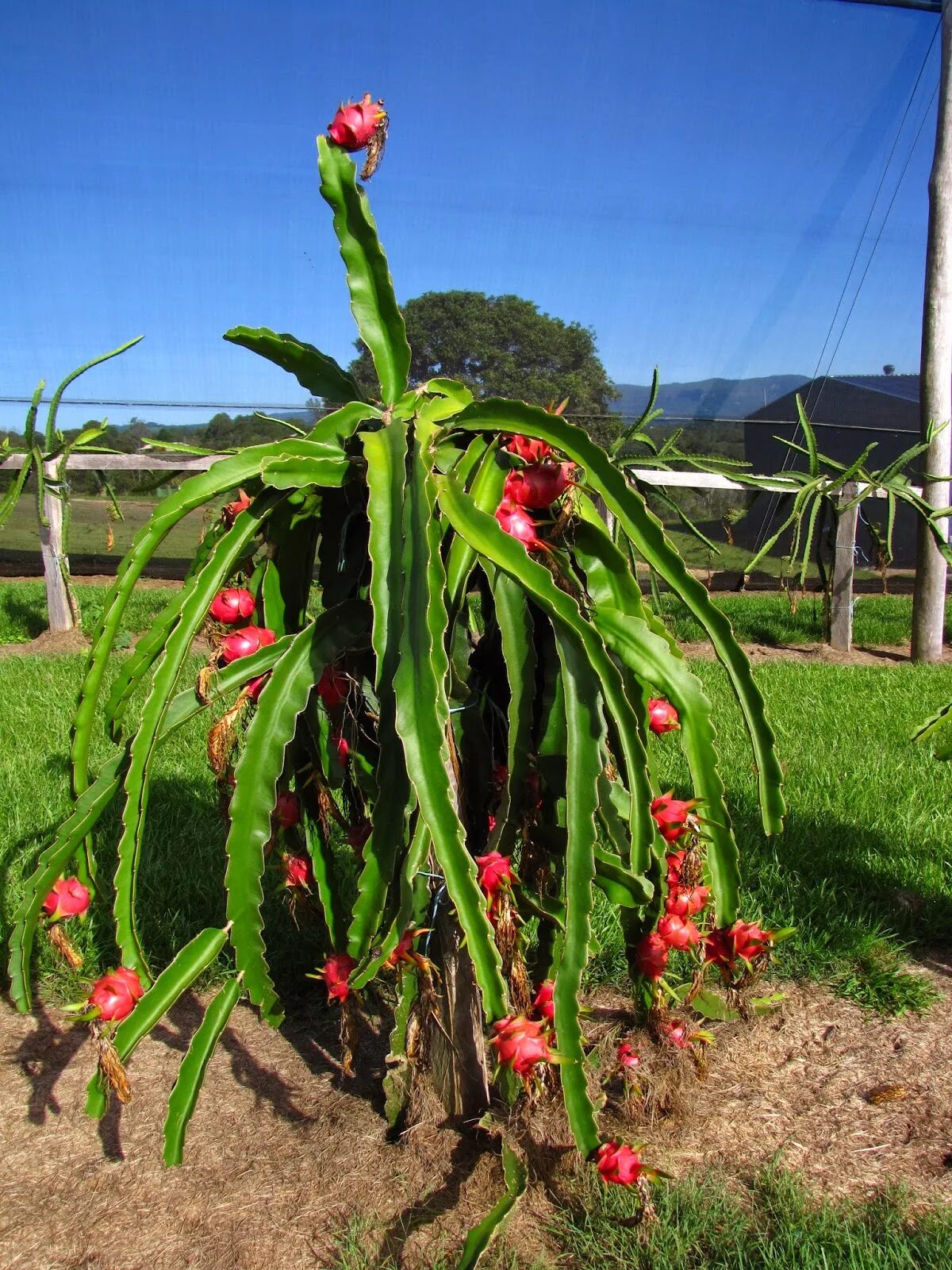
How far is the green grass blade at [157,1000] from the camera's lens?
1429mm

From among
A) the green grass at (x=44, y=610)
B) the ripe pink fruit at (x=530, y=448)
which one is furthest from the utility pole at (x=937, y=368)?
the ripe pink fruit at (x=530, y=448)

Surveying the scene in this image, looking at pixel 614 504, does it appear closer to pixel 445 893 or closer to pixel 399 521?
pixel 399 521

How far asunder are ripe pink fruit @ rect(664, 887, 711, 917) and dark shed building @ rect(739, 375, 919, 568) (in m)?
8.42

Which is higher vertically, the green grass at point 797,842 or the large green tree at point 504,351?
the large green tree at point 504,351

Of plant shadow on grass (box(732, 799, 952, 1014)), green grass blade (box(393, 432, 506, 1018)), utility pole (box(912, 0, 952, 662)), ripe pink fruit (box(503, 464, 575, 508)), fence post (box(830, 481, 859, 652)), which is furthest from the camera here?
fence post (box(830, 481, 859, 652))

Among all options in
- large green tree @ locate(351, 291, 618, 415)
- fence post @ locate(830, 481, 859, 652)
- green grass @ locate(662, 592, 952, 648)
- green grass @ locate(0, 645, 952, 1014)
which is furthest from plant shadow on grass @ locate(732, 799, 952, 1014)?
large green tree @ locate(351, 291, 618, 415)

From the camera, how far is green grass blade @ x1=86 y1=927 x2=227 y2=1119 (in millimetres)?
1429

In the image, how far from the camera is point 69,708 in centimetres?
450

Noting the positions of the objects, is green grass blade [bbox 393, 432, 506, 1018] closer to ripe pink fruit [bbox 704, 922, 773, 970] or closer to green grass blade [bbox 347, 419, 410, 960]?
green grass blade [bbox 347, 419, 410, 960]

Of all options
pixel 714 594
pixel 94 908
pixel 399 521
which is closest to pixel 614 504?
pixel 399 521

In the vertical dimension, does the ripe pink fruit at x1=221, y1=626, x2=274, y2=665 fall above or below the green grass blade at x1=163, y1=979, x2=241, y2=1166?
above

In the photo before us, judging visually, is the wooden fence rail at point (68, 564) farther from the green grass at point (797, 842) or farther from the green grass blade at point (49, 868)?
the green grass blade at point (49, 868)

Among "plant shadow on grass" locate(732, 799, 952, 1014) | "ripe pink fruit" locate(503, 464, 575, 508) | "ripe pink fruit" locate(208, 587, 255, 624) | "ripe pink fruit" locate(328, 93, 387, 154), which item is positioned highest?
"ripe pink fruit" locate(328, 93, 387, 154)

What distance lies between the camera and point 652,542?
1.45m
